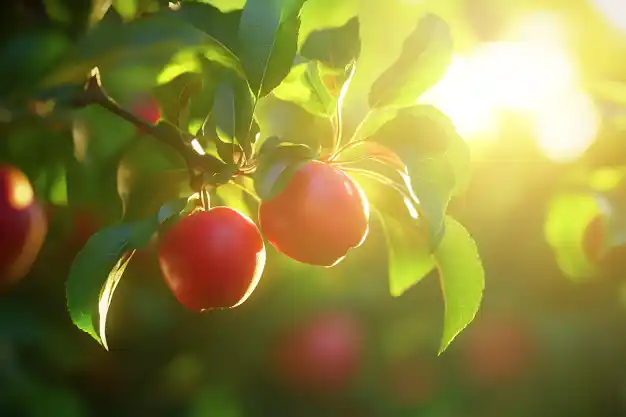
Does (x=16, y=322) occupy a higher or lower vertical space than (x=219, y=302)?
lower

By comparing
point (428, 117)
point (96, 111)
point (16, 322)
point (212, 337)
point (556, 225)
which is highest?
point (428, 117)

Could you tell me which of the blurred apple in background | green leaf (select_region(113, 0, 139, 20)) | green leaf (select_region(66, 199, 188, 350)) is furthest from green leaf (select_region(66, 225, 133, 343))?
the blurred apple in background

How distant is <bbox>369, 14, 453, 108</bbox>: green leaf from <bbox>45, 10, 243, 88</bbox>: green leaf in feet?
0.52

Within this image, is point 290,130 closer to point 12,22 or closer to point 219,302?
point 219,302

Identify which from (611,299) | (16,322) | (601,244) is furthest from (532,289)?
(16,322)

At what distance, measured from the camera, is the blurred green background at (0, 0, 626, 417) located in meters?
2.18

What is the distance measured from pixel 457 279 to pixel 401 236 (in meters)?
0.08

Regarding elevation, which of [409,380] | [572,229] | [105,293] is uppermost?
[105,293]

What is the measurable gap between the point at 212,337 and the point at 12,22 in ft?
5.20

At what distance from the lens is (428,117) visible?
0.83 meters

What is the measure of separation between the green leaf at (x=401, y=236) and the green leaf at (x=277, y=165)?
0.41ft

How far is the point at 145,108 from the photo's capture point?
115 cm

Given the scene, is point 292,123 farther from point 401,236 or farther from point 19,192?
point 19,192

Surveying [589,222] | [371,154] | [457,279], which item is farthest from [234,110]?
[589,222]
